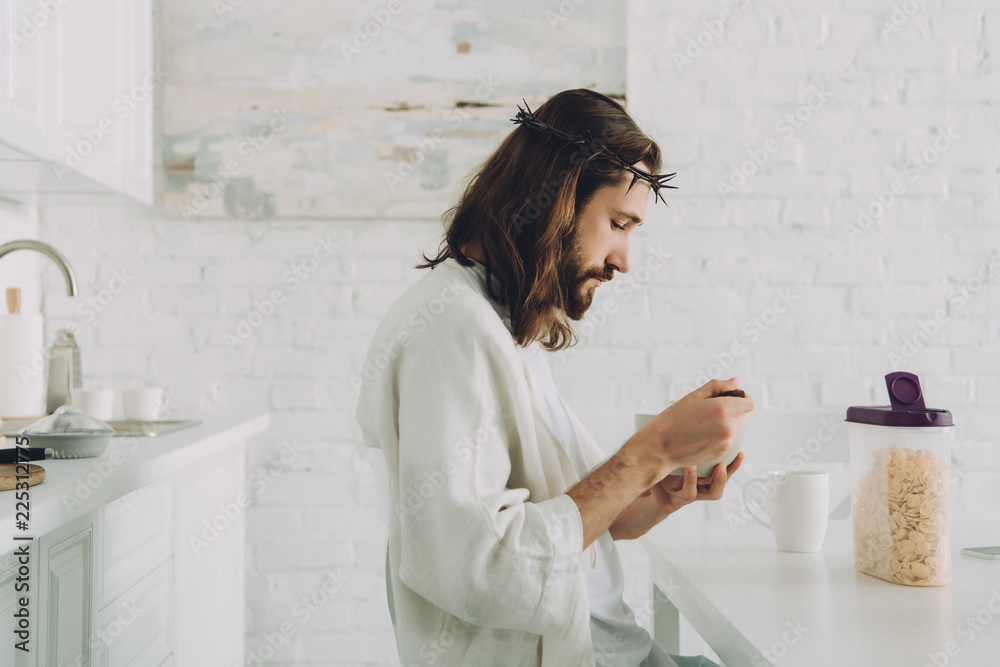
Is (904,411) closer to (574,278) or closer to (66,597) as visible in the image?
(574,278)

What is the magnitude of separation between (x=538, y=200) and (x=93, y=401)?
1201 mm

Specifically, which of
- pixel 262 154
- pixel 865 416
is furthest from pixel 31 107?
pixel 865 416


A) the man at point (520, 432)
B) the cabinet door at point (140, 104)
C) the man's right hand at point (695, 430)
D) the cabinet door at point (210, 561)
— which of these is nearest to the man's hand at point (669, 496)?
the man at point (520, 432)

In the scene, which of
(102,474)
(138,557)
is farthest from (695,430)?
(138,557)

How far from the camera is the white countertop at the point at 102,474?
0.82 m

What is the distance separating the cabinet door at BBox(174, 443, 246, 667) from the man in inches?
30.1

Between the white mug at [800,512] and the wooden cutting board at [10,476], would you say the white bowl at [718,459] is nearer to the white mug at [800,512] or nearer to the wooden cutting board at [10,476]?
the white mug at [800,512]

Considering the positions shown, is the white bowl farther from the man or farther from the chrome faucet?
the chrome faucet

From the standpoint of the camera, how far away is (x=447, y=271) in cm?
95

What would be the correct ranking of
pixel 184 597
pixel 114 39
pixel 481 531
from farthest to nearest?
1. pixel 114 39
2. pixel 184 597
3. pixel 481 531

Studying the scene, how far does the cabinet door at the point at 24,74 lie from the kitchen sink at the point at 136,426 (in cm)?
55

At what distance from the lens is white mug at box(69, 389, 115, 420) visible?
163cm

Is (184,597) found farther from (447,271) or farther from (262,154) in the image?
(262,154)

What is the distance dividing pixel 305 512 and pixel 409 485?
1357 millimetres
